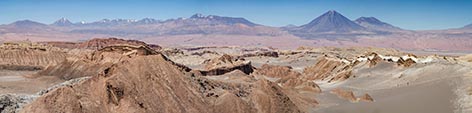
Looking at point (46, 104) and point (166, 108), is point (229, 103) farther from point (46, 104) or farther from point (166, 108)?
point (46, 104)

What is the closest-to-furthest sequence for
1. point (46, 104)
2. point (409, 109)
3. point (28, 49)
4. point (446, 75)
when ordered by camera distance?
1. point (46, 104)
2. point (409, 109)
3. point (446, 75)
4. point (28, 49)

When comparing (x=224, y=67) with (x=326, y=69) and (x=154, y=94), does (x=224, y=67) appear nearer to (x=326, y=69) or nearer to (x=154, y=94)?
(x=326, y=69)

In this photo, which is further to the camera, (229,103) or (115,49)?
(115,49)

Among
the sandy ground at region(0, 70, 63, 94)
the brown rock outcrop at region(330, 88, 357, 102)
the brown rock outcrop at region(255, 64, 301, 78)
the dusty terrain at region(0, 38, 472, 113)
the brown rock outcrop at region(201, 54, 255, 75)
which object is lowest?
the brown rock outcrop at region(255, 64, 301, 78)

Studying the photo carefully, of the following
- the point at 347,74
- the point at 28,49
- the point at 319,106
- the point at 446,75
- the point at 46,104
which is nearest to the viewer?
the point at 46,104

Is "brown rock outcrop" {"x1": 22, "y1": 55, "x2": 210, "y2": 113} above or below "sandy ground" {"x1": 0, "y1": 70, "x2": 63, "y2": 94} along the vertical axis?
above

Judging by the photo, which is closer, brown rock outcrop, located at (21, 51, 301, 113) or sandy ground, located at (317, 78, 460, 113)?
brown rock outcrop, located at (21, 51, 301, 113)

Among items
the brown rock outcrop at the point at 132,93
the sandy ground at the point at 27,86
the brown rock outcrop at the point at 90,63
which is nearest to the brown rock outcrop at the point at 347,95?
the brown rock outcrop at the point at 132,93

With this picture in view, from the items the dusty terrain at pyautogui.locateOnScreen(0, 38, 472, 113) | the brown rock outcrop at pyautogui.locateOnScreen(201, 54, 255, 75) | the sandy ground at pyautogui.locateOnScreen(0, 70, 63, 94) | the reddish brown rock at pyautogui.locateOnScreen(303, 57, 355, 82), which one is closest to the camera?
the dusty terrain at pyautogui.locateOnScreen(0, 38, 472, 113)

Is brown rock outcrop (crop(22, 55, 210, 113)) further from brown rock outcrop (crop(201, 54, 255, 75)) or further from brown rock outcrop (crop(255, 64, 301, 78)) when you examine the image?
brown rock outcrop (crop(255, 64, 301, 78))

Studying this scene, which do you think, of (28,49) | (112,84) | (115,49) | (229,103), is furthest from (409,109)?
(28,49)

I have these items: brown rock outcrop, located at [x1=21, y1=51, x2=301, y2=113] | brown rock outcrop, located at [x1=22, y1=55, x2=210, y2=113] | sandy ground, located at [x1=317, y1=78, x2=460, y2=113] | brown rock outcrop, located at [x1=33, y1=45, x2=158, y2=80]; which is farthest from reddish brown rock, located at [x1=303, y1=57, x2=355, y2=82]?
brown rock outcrop, located at [x1=22, y1=55, x2=210, y2=113]
